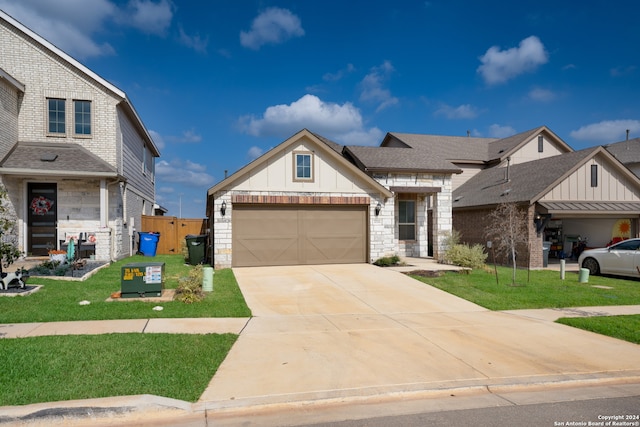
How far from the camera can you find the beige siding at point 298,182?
1620 cm

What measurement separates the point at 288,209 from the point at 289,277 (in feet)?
11.9

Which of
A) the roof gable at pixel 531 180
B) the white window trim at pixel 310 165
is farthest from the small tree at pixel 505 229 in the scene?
the white window trim at pixel 310 165

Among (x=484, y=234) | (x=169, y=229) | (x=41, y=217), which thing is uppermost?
(x=41, y=217)

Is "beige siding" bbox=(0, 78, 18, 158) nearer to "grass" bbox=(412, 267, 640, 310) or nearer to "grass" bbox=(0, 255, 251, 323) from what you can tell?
"grass" bbox=(0, 255, 251, 323)

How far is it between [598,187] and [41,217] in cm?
2317

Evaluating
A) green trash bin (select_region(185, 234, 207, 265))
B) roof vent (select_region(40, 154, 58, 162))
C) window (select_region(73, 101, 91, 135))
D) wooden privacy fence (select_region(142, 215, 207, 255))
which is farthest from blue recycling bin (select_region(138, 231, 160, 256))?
roof vent (select_region(40, 154, 58, 162))

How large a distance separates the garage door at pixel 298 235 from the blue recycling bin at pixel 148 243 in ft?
22.3

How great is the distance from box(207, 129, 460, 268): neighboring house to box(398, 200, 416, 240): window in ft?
9.52

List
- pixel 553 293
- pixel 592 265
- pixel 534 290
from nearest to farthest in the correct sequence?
pixel 553 293 < pixel 534 290 < pixel 592 265

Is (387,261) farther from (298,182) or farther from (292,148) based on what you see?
(292,148)

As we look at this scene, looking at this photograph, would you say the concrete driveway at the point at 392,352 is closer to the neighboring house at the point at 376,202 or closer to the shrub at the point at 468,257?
the neighboring house at the point at 376,202

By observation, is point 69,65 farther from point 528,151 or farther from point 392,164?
point 528,151

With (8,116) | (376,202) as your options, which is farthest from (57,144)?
(376,202)

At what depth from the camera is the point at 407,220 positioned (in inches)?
819
